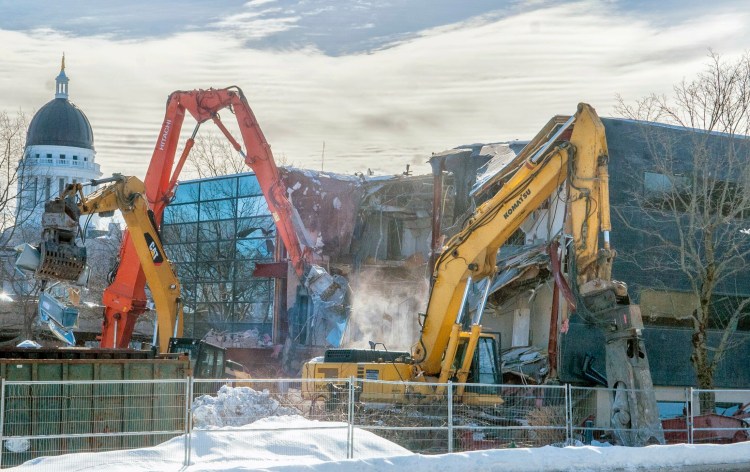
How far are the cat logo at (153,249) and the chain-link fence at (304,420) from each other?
3977mm

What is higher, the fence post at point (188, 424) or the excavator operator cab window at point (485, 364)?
the excavator operator cab window at point (485, 364)

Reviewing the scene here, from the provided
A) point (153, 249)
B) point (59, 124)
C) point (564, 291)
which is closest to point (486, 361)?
point (564, 291)

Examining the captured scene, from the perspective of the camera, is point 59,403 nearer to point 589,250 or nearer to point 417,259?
point 589,250

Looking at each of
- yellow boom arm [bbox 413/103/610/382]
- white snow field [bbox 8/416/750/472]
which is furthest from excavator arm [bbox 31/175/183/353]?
white snow field [bbox 8/416/750/472]

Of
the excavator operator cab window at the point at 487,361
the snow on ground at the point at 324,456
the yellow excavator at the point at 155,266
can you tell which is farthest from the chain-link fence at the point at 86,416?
the yellow excavator at the point at 155,266

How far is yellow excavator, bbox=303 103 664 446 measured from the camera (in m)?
22.4

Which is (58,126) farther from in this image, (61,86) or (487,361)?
(487,361)

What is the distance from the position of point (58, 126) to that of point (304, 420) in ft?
461

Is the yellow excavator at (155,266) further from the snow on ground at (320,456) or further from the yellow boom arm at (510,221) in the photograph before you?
the snow on ground at (320,456)

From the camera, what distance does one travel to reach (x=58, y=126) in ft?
503

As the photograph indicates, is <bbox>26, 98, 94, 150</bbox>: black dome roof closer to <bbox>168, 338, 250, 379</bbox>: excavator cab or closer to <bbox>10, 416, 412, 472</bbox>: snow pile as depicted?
<bbox>168, 338, 250, 379</bbox>: excavator cab

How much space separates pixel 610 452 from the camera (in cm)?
1950

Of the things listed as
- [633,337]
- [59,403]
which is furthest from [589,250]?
[59,403]

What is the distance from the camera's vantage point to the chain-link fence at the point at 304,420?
1820cm
